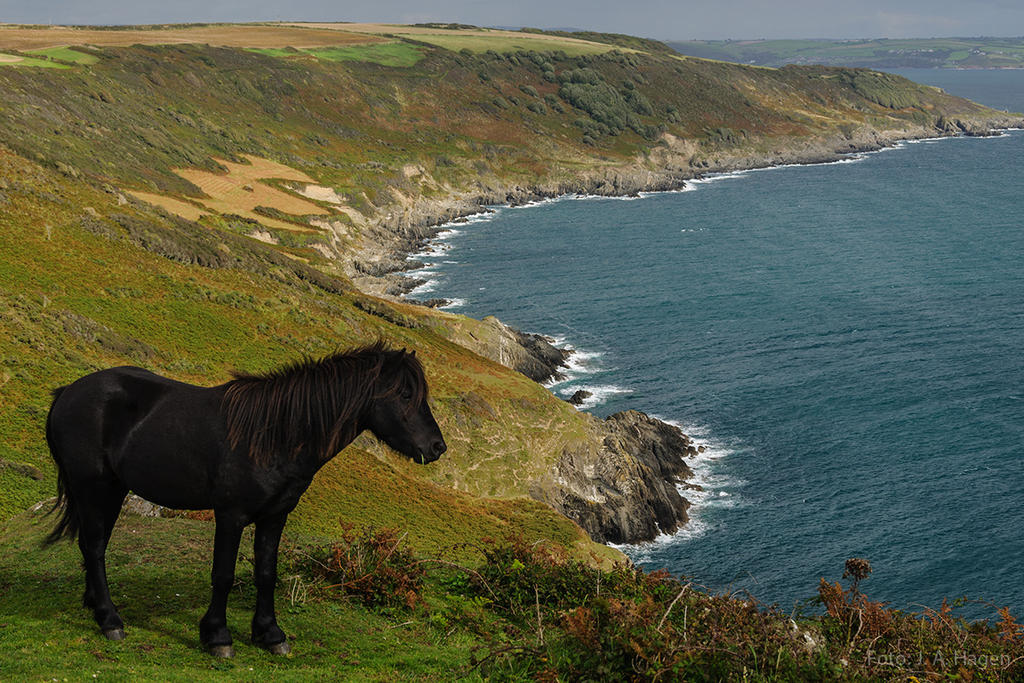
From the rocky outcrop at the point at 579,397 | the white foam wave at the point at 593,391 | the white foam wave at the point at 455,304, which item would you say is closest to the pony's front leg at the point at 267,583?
the white foam wave at the point at 593,391

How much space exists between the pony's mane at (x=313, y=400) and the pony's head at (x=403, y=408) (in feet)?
0.05

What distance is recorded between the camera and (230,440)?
1264 cm

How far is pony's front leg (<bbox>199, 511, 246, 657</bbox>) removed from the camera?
500 inches

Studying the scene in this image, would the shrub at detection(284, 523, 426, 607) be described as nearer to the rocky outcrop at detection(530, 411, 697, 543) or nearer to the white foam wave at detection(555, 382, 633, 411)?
the rocky outcrop at detection(530, 411, 697, 543)

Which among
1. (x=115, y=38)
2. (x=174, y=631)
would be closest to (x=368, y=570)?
(x=174, y=631)

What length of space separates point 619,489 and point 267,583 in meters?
37.6

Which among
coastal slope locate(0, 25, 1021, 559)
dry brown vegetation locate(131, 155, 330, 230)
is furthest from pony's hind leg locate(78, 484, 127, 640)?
dry brown vegetation locate(131, 155, 330, 230)

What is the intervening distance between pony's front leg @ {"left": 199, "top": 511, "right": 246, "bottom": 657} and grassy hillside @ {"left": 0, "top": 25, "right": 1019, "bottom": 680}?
0.33m

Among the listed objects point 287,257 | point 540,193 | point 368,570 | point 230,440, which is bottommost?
point 540,193

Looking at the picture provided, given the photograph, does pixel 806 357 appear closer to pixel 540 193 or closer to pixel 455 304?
pixel 455 304

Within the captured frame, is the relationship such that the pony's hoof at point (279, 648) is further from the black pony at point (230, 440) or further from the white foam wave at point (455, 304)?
the white foam wave at point (455, 304)

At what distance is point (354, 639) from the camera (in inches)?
559

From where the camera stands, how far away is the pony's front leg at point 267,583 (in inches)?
514

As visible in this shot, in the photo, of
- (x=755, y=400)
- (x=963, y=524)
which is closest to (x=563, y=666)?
(x=963, y=524)
